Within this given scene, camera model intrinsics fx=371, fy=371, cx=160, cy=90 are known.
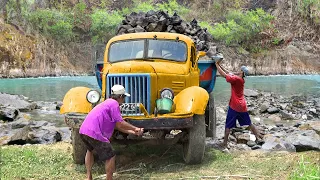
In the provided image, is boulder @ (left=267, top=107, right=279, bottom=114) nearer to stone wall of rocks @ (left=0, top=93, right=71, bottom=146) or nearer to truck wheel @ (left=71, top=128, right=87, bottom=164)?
stone wall of rocks @ (left=0, top=93, right=71, bottom=146)

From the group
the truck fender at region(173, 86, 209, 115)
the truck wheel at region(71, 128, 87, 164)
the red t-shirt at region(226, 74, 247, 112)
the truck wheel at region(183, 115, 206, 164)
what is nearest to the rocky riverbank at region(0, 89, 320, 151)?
the red t-shirt at region(226, 74, 247, 112)

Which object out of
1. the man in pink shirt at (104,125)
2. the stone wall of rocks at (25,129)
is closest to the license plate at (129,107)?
the man in pink shirt at (104,125)

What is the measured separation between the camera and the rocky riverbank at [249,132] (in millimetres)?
8913

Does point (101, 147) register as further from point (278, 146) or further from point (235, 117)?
point (278, 146)

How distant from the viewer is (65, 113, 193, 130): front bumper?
6289 millimetres

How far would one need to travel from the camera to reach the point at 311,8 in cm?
6538

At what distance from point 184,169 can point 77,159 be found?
2.05 meters

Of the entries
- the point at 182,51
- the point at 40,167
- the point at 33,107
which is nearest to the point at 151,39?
the point at 182,51

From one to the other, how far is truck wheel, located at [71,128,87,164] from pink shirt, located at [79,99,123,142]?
59.6 inches

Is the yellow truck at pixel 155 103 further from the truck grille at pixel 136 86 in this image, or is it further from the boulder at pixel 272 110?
the boulder at pixel 272 110

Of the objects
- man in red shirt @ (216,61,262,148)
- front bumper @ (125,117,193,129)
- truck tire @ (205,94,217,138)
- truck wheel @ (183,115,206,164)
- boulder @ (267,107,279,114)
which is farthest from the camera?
boulder @ (267,107,279,114)

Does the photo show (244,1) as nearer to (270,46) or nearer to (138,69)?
(270,46)

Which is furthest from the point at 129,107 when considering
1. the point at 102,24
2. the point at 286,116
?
the point at 102,24

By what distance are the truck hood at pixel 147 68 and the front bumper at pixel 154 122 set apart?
41.1 inches
